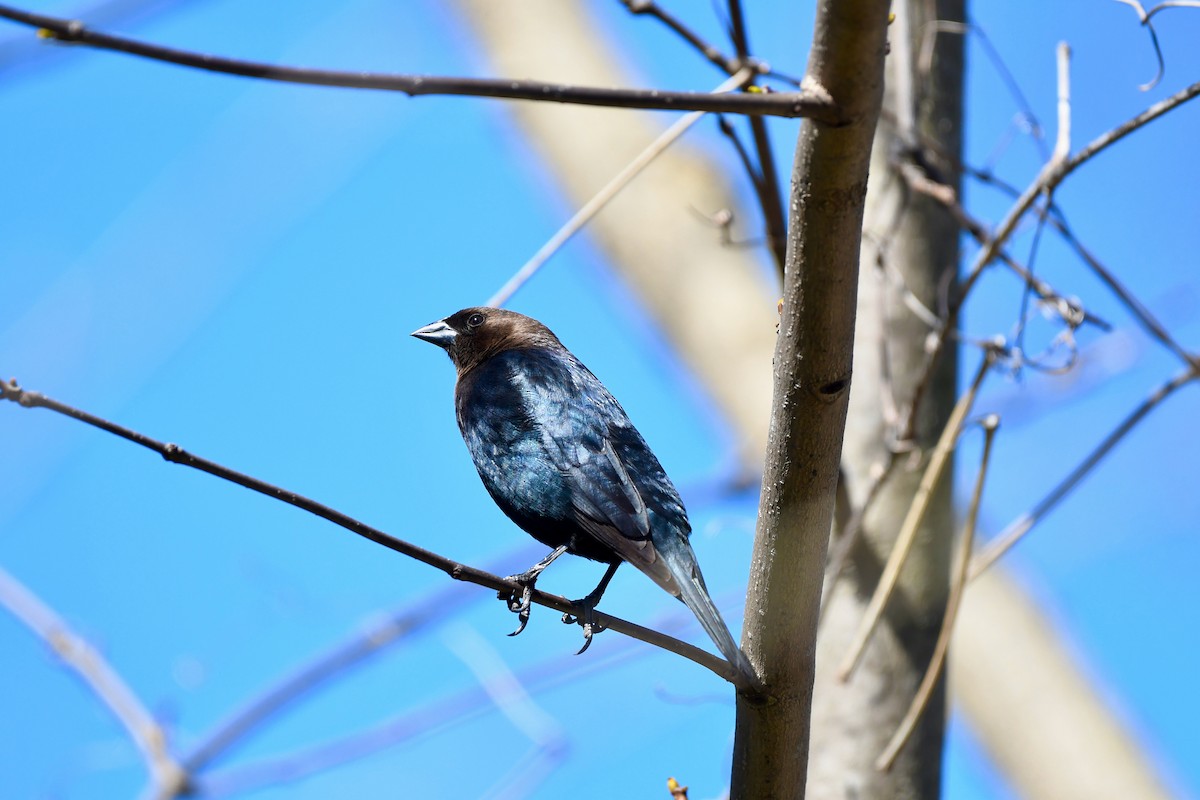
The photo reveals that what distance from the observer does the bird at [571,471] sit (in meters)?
2.81

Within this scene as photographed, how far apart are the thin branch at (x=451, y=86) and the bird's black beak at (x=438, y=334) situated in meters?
2.56

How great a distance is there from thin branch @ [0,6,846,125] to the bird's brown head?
7.93 ft

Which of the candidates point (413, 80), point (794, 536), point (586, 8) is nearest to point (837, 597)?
point (794, 536)

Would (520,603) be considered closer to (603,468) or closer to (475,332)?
(603,468)

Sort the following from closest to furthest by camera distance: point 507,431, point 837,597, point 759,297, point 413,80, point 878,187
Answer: point 413,80, point 507,431, point 837,597, point 878,187, point 759,297

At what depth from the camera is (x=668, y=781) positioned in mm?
2328

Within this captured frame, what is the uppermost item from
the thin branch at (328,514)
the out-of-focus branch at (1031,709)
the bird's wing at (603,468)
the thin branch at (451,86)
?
the out-of-focus branch at (1031,709)

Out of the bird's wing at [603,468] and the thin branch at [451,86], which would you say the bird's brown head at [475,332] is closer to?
the bird's wing at [603,468]

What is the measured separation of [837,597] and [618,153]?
5.07 meters

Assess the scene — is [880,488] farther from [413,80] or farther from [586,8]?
[586,8]

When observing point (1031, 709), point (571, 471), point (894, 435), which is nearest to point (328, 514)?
point (571, 471)

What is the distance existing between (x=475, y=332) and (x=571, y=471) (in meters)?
1.19

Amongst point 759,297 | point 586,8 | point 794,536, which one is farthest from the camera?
point 586,8

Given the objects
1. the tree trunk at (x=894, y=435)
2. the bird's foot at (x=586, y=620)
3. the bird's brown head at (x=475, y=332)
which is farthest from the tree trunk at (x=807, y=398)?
the bird's brown head at (x=475, y=332)
